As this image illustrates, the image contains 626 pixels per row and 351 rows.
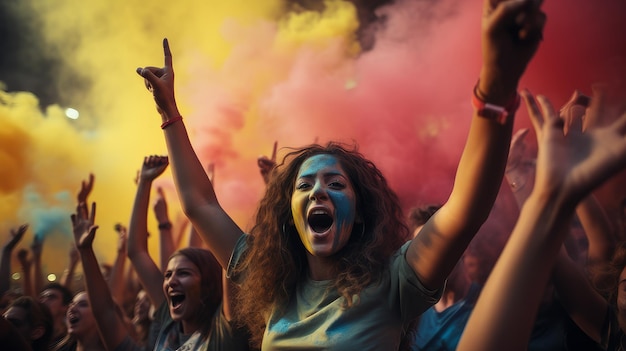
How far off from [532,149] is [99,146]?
14.2ft

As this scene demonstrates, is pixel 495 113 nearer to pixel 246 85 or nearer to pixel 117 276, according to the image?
pixel 117 276

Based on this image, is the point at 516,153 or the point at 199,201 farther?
the point at 516,153

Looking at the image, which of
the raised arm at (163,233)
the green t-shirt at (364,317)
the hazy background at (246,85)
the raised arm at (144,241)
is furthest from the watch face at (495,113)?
the hazy background at (246,85)

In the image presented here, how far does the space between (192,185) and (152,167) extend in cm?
108

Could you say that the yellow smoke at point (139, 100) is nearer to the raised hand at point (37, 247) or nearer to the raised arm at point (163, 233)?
the raised hand at point (37, 247)

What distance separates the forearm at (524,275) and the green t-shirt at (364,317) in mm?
389

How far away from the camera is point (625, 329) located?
5.53 feet

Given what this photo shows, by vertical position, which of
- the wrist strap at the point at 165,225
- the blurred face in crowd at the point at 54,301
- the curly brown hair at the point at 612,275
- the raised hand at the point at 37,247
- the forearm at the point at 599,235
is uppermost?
the raised hand at the point at 37,247

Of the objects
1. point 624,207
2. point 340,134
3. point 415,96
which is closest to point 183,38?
point 340,134

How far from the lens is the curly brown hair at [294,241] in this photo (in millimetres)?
1493

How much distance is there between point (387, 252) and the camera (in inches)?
58.7

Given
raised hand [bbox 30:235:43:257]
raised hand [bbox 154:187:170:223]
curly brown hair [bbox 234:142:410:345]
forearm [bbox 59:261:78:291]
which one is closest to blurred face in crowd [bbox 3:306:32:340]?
raised hand [bbox 154:187:170:223]

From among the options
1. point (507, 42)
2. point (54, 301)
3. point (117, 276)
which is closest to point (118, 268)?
point (117, 276)

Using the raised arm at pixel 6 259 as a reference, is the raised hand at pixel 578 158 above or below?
below
